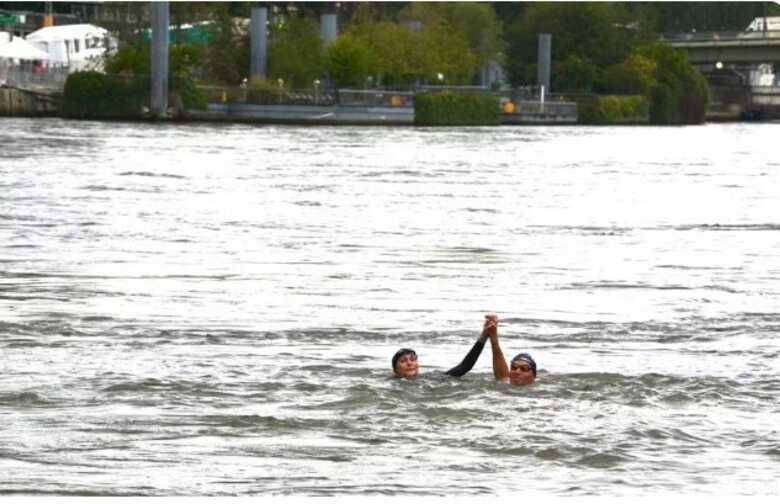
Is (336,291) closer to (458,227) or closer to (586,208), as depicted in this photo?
(458,227)

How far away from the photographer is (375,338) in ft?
78.0

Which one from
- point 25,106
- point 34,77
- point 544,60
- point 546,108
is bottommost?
point 546,108

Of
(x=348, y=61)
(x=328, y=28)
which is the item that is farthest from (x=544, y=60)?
(x=348, y=61)

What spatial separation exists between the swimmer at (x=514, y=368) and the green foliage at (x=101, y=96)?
82063 millimetres

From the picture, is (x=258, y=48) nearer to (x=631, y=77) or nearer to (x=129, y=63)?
(x=129, y=63)

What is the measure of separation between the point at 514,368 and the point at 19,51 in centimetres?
8625

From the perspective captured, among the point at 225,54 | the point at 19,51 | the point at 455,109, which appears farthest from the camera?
the point at 225,54

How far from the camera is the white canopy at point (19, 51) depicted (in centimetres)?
10144

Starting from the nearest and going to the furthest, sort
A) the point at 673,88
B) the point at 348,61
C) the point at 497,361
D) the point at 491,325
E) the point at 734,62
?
the point at 491,325 < the point at 497,361 < the point at 348,61 < the point at 673,88 < the point at 734,62

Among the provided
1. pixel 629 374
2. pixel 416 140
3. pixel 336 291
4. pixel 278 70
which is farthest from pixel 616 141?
pixel 629 374

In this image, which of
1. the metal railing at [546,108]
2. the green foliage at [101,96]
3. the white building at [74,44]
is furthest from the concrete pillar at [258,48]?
the metal railing at [546,108]

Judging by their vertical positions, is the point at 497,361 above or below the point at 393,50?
below

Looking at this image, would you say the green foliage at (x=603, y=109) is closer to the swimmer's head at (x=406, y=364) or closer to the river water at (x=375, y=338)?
the river water at (x=375, y=338)

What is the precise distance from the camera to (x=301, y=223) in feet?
133
